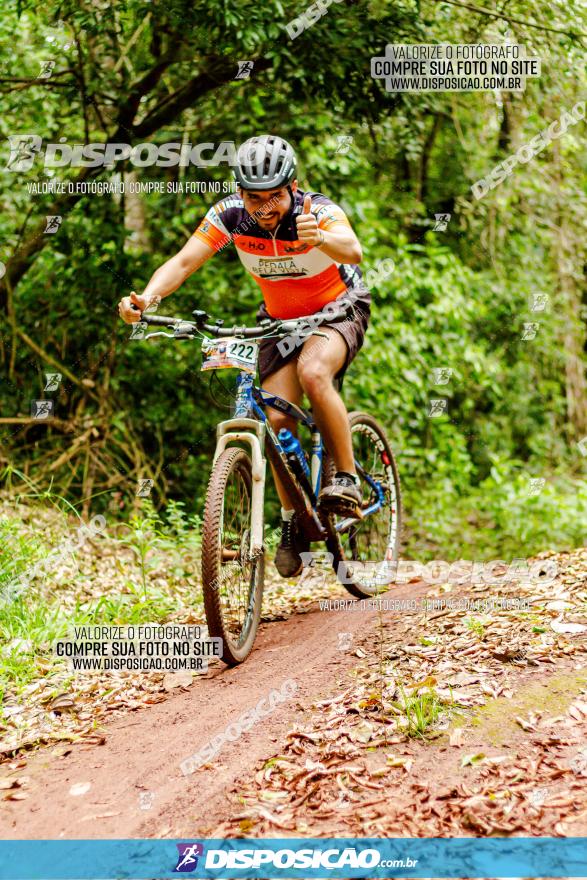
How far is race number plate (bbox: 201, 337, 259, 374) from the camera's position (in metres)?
3.68

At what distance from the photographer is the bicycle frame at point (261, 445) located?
3.81m

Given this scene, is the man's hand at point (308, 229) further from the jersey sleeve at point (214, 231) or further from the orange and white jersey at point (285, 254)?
the jersey sleeve at point (214, 231)

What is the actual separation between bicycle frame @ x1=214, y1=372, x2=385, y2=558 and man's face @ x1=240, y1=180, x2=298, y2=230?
717 millimetres

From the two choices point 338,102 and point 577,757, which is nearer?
point 577,757

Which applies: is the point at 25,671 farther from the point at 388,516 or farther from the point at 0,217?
the point at 0,217

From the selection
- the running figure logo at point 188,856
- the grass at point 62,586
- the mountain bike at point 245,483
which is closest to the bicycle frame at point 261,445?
the mountain bike at point 245,483

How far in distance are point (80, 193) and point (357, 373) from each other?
2.80 meters

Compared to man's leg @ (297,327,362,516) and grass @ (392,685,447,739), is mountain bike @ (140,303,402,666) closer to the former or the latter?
man's leg @ (297,327,362,516)

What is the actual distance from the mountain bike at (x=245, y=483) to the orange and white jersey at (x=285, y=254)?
0.53 feet

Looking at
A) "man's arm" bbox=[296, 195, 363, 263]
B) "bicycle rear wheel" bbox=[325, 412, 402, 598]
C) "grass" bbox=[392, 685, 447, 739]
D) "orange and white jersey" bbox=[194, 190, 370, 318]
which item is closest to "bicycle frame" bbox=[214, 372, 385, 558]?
"bicycle rear wheel" bbox=[325, 412, 402, 598]

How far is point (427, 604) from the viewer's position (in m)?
4.42

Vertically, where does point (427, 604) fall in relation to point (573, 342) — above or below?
below

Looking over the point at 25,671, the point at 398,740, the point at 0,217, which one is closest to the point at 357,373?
the point at 0,217

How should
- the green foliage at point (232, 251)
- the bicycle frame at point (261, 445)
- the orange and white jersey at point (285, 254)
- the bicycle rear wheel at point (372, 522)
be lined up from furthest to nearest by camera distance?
the green foliage at point (232, 251)
the bicycle rear wheel at point (372, 522)
the orange and white jersey at point (285, 254)
the bicycle frame at point (261, 445)
